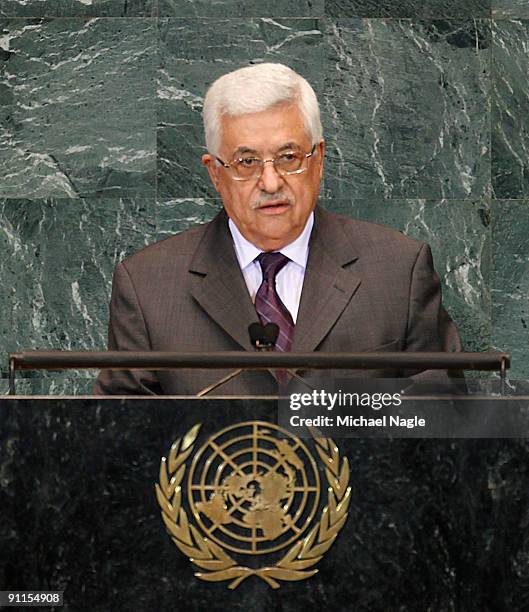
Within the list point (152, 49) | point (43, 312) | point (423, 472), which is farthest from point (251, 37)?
point (423, 472)

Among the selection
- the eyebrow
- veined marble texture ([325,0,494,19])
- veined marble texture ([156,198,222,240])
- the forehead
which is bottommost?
veined marble texture ([156,198,222,240])

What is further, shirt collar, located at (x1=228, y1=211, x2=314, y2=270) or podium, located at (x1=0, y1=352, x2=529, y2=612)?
shirt collar, located at (x1=228, y1=211, x2=314, y2=270)

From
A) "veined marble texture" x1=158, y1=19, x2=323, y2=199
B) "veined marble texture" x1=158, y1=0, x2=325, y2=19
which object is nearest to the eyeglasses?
"veined marble texture" x1=158, y1=19, x2=323, y2=199

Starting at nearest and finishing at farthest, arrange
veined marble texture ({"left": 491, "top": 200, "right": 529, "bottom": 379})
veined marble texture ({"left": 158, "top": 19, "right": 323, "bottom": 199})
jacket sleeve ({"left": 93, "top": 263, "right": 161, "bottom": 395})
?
jacket sleeve ({"left": 93, "top": 263, "right": 161, "bottom": 395}) < veined marble texture ({"left": 158, "top": 19, "right": 323, "bottom": 199}) < veined marble texture ({"left": 491, "top": 200, "right": 529, "bottom": 379})

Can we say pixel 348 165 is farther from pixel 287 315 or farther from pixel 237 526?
pixel 237 526

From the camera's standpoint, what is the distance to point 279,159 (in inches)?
132

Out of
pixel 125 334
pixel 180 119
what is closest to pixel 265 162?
pixel 125 334

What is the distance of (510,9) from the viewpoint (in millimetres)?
5242

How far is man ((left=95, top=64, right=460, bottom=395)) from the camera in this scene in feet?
10.8

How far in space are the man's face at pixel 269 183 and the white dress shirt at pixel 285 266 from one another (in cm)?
2

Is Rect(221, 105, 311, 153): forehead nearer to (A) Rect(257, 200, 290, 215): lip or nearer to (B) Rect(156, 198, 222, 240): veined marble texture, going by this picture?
(A) Rect(257, 200, 290, 215): lip

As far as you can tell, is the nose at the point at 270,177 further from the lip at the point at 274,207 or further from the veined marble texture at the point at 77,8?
the veined marble texture at the point at 77,8

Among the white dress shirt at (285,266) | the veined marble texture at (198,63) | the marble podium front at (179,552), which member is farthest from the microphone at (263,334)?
the veined marble texture at (198,63)

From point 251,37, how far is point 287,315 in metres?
2.09
